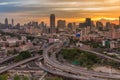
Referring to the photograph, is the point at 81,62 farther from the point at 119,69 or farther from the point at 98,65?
the point at 119,69

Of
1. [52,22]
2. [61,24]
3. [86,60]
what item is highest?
[86,60]

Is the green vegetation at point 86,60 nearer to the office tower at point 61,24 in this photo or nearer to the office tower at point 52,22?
the office tower at point 52,22

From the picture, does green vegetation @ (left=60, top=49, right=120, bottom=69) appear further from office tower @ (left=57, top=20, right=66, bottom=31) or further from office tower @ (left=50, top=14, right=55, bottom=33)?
office tower @ (left=57, top=20, right=66, bottom=31)

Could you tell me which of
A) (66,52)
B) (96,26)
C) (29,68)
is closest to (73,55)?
(66,52)

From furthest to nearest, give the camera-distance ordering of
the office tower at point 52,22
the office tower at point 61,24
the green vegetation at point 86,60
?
the office tower at point 61,24
the office tower at point 52,22
the green vegetation at point 86,60

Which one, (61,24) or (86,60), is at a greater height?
(86,60)

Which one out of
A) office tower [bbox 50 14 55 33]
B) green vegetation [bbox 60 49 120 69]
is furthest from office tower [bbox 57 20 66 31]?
green vegetation [bbox 60 49 120 69]

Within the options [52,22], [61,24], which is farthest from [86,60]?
[61,24]

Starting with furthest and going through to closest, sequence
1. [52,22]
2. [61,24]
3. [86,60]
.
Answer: [61,24] < [52,22] < [86,60]

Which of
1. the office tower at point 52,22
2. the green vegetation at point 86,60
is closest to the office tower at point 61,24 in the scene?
the office tower at point 52,22

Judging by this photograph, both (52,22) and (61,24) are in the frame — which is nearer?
(52,22)

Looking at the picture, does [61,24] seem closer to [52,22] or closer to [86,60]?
[52,22]
